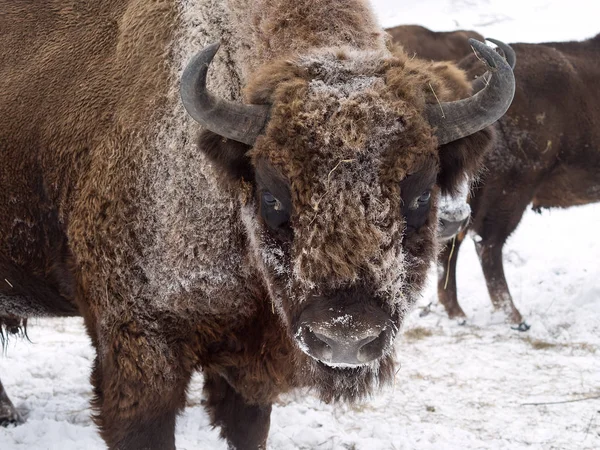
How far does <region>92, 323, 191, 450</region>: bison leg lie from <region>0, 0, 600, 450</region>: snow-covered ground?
850mm

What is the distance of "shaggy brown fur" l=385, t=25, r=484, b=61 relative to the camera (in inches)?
410

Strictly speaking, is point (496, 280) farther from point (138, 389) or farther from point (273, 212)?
point (273, 212)

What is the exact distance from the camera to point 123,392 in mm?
3422

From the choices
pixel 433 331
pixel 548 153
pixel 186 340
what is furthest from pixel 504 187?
pixel 186 340

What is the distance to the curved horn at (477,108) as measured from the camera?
2865 millimetres

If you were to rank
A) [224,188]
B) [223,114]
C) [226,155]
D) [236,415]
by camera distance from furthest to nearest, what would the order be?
[236,415] < [224,188] < [226,155] < [223,114]

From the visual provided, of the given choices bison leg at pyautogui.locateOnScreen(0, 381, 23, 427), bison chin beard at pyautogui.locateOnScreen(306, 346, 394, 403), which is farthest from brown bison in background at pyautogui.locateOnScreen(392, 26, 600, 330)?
bison chin beard at pyautogui.locateOnScreen(306, 346, 394, 403)

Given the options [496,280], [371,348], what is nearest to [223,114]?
[371,348]

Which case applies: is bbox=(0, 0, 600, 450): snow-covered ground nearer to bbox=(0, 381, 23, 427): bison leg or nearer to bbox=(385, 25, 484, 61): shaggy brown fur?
bbox=(0, 381, 23, 427): bison leg

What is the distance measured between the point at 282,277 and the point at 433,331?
541 centimetres

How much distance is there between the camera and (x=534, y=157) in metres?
8.63

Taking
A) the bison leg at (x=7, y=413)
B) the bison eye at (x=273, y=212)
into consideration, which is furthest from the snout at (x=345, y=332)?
the bison leg at (x=7, y=413)

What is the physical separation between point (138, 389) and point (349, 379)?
1134 mm

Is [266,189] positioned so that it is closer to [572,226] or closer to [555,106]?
[555,106]
